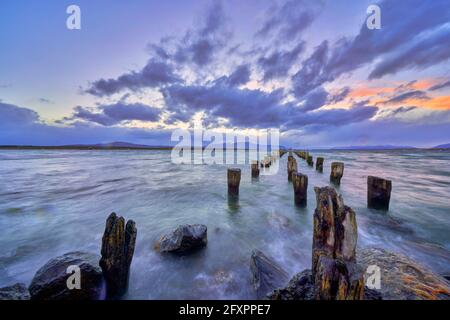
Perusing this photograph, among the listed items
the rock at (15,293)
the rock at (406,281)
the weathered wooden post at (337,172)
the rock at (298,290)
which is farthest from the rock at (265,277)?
the weathered wooden post at (337,172)

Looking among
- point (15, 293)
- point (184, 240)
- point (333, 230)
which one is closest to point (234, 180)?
point (184, 240)

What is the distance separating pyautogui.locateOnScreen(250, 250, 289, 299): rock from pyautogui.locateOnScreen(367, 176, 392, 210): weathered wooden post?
7.00 meters

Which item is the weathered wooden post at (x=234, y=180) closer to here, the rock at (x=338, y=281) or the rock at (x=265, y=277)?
the rock at (x=265, y=277)

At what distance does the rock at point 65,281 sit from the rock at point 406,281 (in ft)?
15.8

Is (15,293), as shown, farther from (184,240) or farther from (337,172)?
(337,172)

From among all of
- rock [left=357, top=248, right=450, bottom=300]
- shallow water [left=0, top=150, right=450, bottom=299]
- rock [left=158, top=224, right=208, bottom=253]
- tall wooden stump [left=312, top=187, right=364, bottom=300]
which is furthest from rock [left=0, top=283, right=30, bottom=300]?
rock [left=357, top=248, right=450, bottom=300]

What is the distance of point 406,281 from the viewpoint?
3223 mm

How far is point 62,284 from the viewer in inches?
126

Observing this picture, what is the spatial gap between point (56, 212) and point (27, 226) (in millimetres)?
1488

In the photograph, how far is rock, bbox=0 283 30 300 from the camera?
110 inches

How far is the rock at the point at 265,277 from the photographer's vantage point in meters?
3.57

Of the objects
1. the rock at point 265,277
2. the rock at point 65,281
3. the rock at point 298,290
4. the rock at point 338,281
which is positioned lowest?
the rock at point 265,277

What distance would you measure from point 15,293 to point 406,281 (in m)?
6.33
